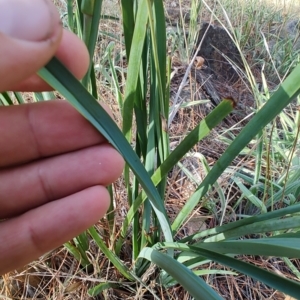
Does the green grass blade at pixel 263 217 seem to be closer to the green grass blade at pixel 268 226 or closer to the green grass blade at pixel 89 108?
the green grass blade at pixel 268 226

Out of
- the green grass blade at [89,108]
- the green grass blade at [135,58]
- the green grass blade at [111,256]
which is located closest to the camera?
the green grass blade at [89,108]

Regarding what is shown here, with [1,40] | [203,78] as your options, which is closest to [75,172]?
[1,40]

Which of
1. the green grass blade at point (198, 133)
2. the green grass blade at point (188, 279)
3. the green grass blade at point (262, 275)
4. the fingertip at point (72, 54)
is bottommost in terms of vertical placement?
the green grass blade at point (188, 279)

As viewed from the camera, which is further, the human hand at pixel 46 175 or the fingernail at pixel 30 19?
the human hand at pixel 46 175

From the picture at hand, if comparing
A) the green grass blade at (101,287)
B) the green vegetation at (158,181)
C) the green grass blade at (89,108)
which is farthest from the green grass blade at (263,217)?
the green grass blade at (101,287)

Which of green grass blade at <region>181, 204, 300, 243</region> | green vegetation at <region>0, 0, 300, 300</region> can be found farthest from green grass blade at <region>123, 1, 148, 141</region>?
green grass blade at <region>181, 204, 300, 243</region>

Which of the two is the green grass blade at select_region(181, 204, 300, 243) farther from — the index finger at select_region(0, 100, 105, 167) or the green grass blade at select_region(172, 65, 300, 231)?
the index finger at select_region(0, 100, 105, 167)

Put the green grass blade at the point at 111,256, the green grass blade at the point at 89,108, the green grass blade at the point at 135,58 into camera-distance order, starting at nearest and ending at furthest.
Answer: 1. the green grass blade at the point at 89,108
2. the green grass blade at the point at 135,58
3. the green grass blade at the point at 111,256
